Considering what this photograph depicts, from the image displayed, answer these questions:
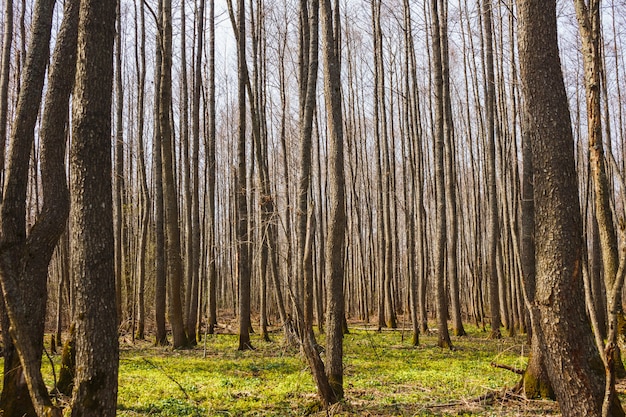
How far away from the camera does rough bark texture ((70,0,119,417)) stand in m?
3.35

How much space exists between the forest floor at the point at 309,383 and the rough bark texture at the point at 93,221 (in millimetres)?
698

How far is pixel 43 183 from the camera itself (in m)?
4.80

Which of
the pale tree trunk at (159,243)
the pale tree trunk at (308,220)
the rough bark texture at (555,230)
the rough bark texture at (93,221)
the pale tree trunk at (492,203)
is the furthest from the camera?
the pale tree trunk at (492,203)

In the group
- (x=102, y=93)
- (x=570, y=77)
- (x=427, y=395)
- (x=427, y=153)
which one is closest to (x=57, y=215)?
(x=102, y=93)

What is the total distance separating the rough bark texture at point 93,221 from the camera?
3354mm

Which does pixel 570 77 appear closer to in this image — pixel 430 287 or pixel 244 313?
pixel 244 313

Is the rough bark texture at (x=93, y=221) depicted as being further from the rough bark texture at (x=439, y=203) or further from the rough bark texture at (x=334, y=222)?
the rough bark texture at (x=439, y=203)

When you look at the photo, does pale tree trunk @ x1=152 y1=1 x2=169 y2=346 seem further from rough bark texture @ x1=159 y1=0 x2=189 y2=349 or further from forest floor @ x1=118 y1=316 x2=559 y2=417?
forest floor @ x1=118 y1=316 x2=559 y2=417

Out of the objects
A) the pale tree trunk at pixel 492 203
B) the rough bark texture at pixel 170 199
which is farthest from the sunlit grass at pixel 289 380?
the pale tree trunk at pixel 492 203

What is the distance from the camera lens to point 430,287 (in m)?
33.1

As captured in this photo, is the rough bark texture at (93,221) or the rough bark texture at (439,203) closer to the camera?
the rough bark texture at (93,221)

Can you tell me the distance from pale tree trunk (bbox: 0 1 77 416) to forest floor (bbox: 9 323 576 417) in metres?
1.27

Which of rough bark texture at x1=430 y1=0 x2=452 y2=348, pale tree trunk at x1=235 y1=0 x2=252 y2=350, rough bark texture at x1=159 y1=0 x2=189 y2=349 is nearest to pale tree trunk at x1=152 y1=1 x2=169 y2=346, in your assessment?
rough bark texture at x1=159 y1=0 x2=189 y2=349

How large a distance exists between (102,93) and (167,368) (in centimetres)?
708
